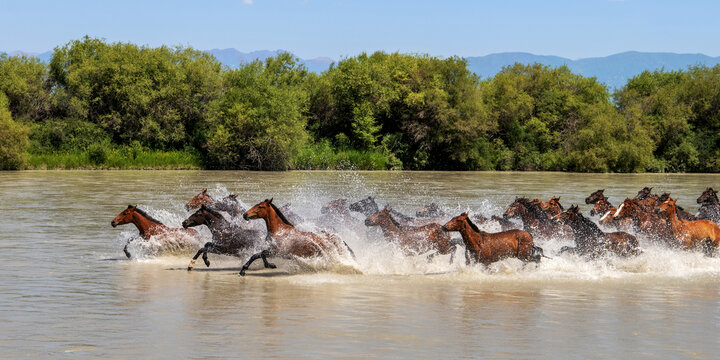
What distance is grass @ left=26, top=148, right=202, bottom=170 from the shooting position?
5306 centimetres

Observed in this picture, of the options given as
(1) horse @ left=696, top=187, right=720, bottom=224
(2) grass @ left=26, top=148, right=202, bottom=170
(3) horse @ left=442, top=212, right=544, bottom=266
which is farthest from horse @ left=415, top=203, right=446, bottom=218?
(2) grass @ left=26, top=148, right=202, bottom=170

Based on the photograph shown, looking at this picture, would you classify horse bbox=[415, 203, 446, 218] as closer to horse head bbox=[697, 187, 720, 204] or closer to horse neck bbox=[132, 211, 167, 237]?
horse neck bbox=[132, 211, 167, 237]

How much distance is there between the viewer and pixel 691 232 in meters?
15.2

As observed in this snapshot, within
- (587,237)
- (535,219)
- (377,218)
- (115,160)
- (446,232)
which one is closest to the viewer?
(587,237)

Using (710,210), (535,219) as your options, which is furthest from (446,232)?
(710,210)

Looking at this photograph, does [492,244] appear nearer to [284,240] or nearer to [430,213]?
[284,240]

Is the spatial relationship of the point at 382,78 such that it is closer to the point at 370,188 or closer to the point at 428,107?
the point at 428,107

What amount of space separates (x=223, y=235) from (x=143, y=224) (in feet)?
6.16

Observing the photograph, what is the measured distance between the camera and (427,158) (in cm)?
6391

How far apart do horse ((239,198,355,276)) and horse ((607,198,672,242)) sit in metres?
5.55

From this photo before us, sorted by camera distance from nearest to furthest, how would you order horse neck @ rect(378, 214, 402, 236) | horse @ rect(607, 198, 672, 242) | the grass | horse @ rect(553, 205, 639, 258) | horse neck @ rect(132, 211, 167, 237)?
horse @ rect(553, 205, 639, 258)
horse neck @ rect(378, 214, 402, 236)
horse @ rect(607, 198, 672, 242)
horse neck @ rect(132, 211, 167, 237)
the grass

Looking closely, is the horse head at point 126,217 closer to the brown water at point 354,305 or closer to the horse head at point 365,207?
the brown water at point 354,305

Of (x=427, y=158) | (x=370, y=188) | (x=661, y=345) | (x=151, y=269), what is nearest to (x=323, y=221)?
(x=151, y=269)

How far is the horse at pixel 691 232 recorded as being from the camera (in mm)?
15125
